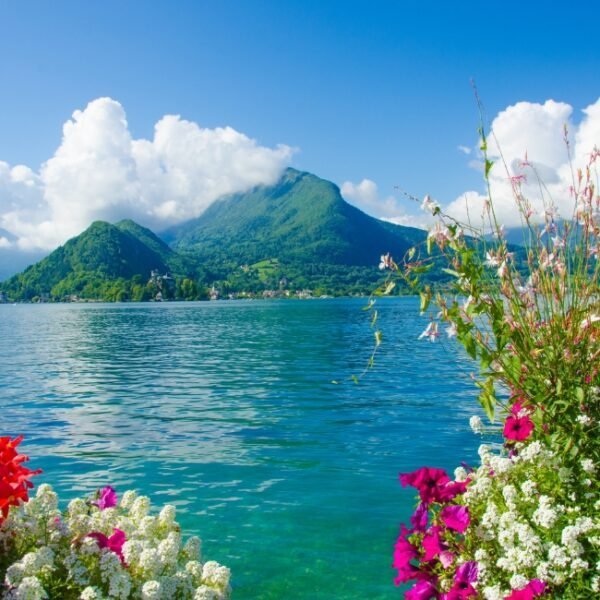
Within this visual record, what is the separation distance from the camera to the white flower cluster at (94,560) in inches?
180

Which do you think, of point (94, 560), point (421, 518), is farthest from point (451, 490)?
point (94, 560)

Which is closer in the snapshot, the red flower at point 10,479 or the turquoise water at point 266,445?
the red flower at point 10,479

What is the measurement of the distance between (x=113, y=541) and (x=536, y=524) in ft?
11.7

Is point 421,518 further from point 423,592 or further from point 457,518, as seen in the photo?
point 423,592

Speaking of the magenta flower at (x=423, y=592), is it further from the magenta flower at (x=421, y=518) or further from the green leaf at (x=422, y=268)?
the green leaf at (x=422, y=268)

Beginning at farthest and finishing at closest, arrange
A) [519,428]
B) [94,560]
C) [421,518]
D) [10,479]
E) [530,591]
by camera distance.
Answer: [519,428]
[421,518]
[94,560]
[10,479]
[530,591]

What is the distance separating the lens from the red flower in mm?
4680

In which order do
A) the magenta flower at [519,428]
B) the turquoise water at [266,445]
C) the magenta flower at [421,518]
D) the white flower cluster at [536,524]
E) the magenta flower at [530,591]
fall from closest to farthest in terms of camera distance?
the magenta flower at [530,591] → the white flower cluster at [536,524] → the magenta flower at [421,518] → the magenta flower at [519,428] → the turquoise water at [266,445]

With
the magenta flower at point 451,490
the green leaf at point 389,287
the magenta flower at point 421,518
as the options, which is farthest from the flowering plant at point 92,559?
the green leaf at point 389,287

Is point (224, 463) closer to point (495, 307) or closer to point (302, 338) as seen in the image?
point (495, 307)

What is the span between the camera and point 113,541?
5219 millimetres

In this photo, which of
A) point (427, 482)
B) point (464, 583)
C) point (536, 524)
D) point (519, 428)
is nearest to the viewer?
point (464, 583)

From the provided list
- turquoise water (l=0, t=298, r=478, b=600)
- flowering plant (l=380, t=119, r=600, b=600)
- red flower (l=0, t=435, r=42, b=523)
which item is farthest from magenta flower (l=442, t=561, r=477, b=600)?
red flower (l=0, t=435, r=42, b=523)

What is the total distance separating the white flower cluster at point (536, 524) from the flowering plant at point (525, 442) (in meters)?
0.01
